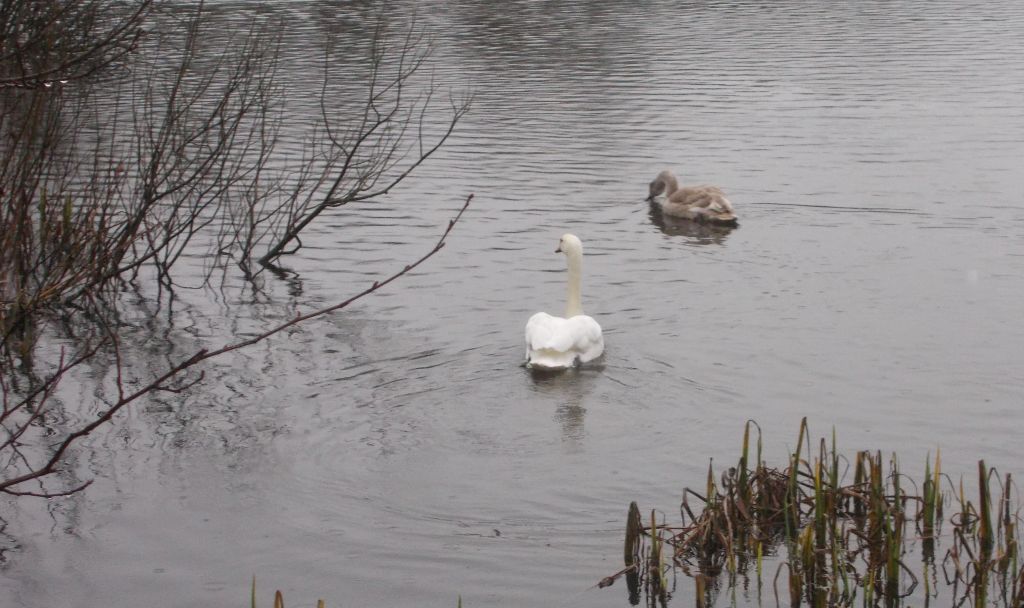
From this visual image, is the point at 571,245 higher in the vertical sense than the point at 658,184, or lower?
higher

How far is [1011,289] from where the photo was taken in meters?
14.0

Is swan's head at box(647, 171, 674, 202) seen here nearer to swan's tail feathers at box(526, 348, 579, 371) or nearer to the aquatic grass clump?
swan's tail feathers at box(526, 348, 579, 371)

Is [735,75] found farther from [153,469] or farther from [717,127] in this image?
[153,469]

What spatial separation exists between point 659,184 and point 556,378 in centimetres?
775

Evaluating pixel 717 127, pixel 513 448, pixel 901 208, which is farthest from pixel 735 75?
pixel 513 448

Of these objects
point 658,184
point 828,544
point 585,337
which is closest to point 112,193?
point 585,337

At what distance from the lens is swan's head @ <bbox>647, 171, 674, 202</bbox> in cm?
1859

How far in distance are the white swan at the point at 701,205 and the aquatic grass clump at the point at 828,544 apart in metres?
9.20

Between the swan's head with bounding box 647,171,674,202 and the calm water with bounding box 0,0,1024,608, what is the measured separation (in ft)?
1.36

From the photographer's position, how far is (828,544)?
773 centimetres

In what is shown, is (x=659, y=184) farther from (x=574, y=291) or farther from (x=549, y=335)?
(x=549, y=335)

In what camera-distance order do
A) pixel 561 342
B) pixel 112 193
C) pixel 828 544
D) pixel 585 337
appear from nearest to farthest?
pixel 828 544 < pixel 112 193 < pixel 561 342 < pixel 585 337

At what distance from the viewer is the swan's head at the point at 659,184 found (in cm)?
1859

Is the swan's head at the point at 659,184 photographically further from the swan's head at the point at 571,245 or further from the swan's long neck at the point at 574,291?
the swan's long neck at the point at 574,291
